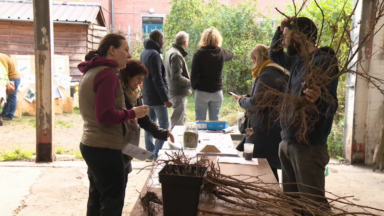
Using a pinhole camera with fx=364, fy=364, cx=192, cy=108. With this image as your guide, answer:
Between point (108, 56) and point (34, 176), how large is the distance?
7.91 feet

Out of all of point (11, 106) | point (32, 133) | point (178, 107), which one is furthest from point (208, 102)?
point (11, 106)

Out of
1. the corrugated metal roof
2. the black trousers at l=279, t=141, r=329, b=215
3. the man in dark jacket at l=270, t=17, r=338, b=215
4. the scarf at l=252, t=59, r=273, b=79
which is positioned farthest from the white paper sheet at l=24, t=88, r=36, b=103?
the black trousers at l=279, t=141, r=329, b=215

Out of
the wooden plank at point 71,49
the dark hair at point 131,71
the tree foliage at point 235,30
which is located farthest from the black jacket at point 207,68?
the wooden plank at point 71,49

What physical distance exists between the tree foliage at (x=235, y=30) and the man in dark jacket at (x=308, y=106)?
5578 mm

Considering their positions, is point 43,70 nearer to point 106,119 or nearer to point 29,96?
point 106,119

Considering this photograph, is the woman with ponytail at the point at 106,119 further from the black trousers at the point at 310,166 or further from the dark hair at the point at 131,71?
the black trousers at the point at 310,166

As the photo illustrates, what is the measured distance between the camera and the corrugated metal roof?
8859mm

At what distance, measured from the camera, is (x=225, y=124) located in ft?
11.1

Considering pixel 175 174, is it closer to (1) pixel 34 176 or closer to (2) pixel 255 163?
(2) pixel 255 163

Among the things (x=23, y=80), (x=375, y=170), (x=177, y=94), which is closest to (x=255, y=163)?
(x=177, y=94)

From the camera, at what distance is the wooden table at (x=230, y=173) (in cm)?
155

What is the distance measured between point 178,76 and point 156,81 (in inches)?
12.2

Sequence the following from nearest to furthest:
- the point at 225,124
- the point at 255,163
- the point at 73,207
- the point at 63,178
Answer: the point at 255,163, the point at 73,207, the point at 225,124, the point at 63,178

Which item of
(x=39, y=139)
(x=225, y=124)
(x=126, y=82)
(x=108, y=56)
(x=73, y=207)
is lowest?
(x=73, y=207)
